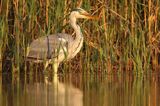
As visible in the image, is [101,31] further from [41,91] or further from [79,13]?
[41,91]

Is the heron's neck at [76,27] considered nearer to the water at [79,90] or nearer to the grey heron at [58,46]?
the grey heron at [58,46]

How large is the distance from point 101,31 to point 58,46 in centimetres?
71

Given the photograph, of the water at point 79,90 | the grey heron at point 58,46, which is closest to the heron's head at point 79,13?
the grey heron at point 58,46

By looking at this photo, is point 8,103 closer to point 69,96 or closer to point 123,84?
point 69,96

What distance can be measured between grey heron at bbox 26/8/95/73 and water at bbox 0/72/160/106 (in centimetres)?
26

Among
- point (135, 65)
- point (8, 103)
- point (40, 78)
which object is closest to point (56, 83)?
point (40, 78)

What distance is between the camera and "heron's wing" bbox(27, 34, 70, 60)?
9.89 meters

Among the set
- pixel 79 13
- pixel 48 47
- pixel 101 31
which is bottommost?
pixel 48 47

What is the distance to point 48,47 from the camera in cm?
1016

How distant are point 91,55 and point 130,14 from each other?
0.89 m

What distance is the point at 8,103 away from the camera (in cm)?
697

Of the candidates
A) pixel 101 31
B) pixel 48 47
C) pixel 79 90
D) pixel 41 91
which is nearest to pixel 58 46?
pixel 48 47

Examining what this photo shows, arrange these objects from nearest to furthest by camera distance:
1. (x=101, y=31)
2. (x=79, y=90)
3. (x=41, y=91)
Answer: (x=41, y=91) → (x=79, y=90) → (x=101, y=31)

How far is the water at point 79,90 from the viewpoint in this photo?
279 inches
